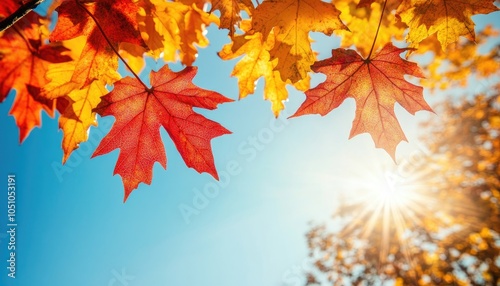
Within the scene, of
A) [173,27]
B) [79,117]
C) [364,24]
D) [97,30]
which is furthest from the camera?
[364,24]

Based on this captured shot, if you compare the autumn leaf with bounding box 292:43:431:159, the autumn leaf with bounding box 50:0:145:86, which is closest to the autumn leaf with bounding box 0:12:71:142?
the autumn leaf with bounding box 50:0:145:86

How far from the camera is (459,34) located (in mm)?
1449

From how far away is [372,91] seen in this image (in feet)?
5.32

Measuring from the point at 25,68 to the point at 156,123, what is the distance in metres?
1.15

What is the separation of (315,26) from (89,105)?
1.17 meters

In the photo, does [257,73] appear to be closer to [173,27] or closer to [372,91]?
[173,27]

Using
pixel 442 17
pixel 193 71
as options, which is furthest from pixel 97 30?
pixel 442 17

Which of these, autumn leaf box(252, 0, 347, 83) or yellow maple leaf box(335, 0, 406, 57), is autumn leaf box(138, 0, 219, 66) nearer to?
autumn leaf box(252, 0, 347, 83)

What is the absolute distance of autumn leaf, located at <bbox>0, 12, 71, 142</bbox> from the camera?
77.3 inches

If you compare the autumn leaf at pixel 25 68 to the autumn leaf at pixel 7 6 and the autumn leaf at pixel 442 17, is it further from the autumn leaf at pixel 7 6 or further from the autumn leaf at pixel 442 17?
the autumn leaf at pixel 442 17

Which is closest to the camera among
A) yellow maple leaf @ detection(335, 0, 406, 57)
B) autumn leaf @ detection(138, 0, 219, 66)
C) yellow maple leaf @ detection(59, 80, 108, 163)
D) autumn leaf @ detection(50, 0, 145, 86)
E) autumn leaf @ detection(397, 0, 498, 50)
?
autumn leaf @ detection(50, 0, 145, 86)

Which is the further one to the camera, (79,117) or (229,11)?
(79,117)

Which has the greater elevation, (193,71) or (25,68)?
(25,68)

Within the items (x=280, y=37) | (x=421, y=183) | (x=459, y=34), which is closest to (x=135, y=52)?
(x=280, y=37)
